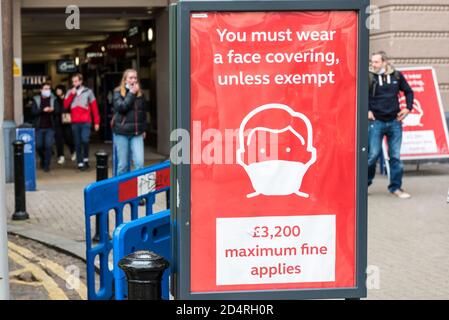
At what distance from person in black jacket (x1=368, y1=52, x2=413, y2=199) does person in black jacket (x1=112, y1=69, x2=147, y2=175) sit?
311cm

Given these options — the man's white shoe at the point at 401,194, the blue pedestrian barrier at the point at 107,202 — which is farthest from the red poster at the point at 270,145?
the man's white shoe at the point at 401,194

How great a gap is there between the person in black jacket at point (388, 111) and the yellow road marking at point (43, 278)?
4983 mm

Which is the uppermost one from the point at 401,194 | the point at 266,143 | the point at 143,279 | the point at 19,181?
the point at 266,143

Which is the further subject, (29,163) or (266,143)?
(29,163)

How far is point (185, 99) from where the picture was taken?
13.3ft

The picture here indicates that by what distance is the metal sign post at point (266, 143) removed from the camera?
13.4 feet

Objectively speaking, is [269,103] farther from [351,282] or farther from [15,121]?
[15,121]

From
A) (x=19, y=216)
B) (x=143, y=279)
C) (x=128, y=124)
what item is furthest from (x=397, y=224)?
(x=143, y=279)

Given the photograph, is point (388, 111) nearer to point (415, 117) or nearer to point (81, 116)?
point (415, 117)

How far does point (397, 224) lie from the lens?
9.62 meters

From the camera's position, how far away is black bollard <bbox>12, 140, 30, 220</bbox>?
1032 cm

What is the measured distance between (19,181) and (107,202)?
4731mm

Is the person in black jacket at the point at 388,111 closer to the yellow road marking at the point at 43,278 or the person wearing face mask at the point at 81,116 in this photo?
the yellow road marking at the point at 43,278
